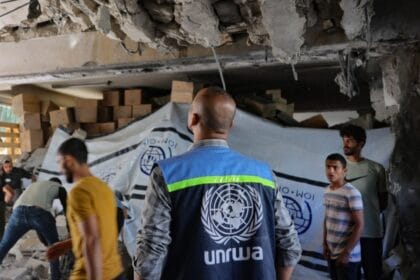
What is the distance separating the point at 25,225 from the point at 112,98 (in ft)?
5.80

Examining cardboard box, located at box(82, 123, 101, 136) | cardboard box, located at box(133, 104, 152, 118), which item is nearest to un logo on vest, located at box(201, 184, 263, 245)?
cardboard box, located at box(133, 104, 152, 118)

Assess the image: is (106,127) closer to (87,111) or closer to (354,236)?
(87,111)

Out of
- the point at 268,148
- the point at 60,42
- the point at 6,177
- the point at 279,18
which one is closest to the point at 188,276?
the point at 279,18

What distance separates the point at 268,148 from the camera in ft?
12.7

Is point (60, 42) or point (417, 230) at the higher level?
point (60, 42)

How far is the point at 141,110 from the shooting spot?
15.3ft

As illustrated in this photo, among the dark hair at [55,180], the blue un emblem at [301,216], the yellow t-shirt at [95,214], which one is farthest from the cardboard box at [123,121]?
the yellow t-shirt at [95,214]

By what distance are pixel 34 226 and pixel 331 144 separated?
290 cm

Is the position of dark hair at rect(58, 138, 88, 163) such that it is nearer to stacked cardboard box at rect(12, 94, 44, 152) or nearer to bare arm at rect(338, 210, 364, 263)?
bare arm at rect(338, 210, 364, 263)

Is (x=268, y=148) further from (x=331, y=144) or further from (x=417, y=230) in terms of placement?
(x=417, y=230)

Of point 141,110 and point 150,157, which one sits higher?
point 141,110

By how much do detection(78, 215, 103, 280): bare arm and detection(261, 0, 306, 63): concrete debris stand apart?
5.72 ft

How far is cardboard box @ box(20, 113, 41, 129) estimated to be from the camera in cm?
511

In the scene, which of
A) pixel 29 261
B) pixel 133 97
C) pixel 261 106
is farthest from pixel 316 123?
pixel 29 261
